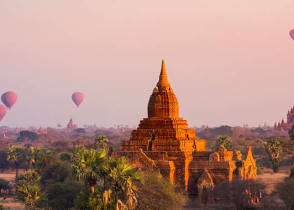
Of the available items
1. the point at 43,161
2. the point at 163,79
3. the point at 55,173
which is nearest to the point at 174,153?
the point at 163,79

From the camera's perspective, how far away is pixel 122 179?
45.5 metres

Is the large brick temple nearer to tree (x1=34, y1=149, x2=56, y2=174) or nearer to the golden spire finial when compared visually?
the golden spire finial

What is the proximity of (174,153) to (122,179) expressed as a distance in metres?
24.7

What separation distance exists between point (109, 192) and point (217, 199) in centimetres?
2174

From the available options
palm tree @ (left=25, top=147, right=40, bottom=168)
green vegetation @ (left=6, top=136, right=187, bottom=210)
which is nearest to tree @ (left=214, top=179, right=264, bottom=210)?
green vegetation @ (left=6, top=136, right=187, bottom=210)

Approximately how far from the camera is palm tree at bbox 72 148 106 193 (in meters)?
46.0

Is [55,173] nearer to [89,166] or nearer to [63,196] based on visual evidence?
[63,196]

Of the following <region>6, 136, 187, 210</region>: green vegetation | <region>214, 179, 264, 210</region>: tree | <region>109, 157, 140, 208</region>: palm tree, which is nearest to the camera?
<region>109, 157, 140, 208</region>: palm tree

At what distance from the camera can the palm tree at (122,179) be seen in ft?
149

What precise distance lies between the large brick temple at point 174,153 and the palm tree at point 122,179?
19474 mm

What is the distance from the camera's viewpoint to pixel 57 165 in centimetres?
7875

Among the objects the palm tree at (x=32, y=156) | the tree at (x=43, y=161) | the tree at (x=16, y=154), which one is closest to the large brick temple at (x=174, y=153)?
the tree at (x=43, y=161)

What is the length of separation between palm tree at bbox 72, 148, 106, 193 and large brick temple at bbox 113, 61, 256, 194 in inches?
754

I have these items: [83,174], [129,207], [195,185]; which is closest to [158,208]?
[129,207]
